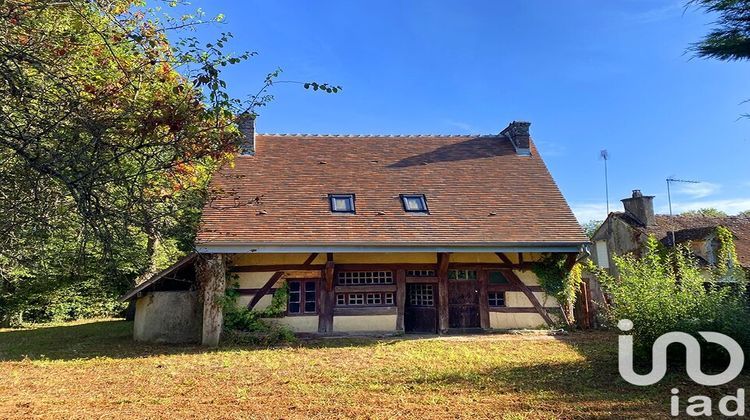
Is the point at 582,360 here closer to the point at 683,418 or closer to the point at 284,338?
the point at 683,418

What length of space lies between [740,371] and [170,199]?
7726 millimetres

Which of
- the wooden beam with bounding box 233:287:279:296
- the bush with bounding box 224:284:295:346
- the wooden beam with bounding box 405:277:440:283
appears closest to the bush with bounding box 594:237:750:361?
the wooden beam with bounding box 405:277:440:283

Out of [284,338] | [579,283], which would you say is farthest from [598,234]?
[284,338]

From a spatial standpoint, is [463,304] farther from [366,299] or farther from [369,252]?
[369,252]

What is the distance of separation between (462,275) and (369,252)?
9.01 ft

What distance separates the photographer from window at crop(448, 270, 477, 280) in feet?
40.5

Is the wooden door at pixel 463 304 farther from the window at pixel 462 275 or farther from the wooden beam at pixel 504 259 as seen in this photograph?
the wooden beam at pixel 504 259

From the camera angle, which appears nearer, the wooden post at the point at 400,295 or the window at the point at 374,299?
the wooden post at the point at 400,295

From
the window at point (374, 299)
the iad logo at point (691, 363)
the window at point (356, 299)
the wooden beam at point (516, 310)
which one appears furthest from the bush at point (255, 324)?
the iad logo at point (691, 363)

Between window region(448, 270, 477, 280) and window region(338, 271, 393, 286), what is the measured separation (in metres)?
1.68

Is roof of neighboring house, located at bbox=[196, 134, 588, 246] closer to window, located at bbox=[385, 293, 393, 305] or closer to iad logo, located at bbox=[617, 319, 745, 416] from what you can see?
window, located at bbox=[385, 293, 393, 305]

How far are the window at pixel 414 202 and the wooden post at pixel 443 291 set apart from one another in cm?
145

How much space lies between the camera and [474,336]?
1134cm

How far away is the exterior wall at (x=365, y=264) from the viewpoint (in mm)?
11422
